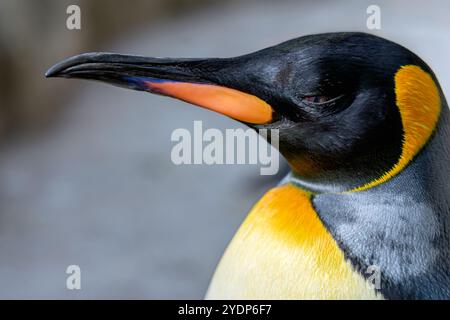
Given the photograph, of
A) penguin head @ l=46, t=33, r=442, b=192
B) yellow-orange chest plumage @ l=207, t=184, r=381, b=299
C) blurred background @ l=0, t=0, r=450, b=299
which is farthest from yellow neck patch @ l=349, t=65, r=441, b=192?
blurred background @ l=0, t=0, r=450, b=299

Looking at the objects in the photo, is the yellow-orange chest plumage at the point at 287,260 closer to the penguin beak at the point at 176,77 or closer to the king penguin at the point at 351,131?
the king penguin at the point at 351,131

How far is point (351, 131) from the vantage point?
0.94 m

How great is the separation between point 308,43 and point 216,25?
10.1 ft

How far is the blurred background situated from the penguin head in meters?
1.57

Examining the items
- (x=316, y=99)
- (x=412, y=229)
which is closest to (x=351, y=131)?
(x=316, y=99)

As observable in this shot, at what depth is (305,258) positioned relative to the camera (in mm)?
1016

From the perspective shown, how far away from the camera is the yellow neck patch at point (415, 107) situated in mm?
922

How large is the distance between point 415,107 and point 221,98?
10.7 inches

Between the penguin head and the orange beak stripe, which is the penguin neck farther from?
the orange beak stripe

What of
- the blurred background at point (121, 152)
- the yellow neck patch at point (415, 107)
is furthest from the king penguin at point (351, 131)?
the blurred background at point (121, 152)

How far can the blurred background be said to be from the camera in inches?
101

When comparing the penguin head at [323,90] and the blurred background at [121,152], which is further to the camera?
the blurred background at [121,152]

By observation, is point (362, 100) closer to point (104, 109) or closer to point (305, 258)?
point (305, 258)

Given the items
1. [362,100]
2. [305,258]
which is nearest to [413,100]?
[362,100]
